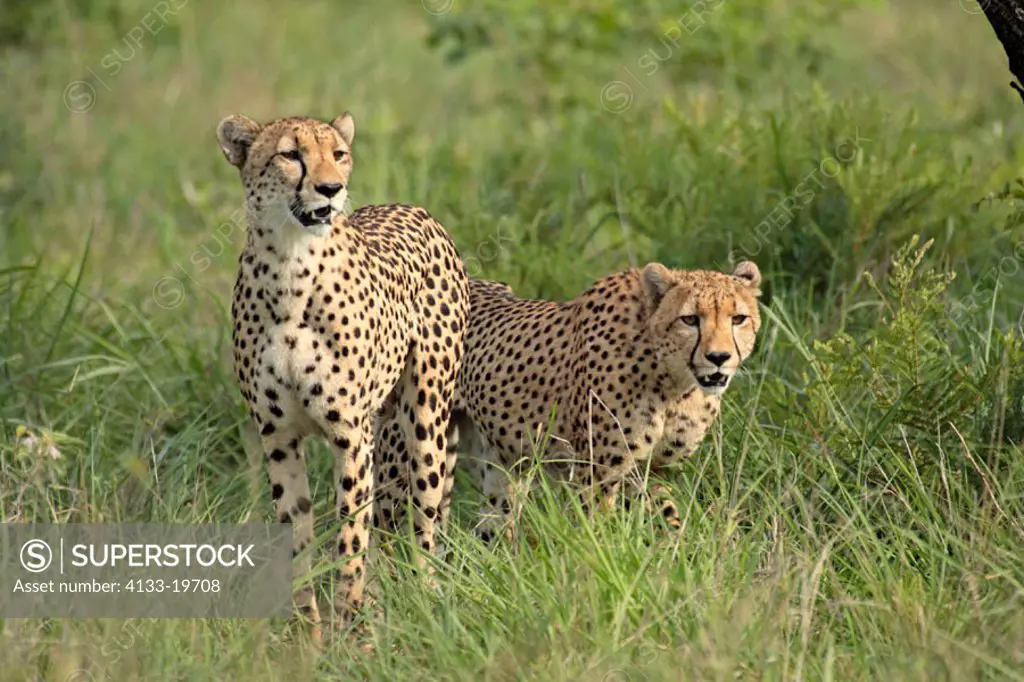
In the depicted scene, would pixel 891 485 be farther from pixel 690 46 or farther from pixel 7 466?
pixel 690 46

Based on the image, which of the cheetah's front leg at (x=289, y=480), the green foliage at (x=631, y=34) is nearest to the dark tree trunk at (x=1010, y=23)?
the cheetah's front leg at (x=289, y=480)

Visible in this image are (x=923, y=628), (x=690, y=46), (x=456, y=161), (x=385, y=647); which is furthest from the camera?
(x=690, y=46)

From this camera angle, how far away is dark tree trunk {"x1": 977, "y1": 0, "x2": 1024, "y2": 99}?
4738 millimetres

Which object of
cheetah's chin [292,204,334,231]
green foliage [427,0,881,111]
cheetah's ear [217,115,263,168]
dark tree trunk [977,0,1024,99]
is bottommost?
cheetah's chin [292,204,334,231]

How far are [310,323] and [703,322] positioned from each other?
1.13 metres

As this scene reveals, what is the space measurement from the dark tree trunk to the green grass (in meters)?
0.43

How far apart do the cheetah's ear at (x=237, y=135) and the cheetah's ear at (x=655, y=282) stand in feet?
4.04

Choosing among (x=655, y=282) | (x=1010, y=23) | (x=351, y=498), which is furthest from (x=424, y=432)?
(x=1010, y=23)

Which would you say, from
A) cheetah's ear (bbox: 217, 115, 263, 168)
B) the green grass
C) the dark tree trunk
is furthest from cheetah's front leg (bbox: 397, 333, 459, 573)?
the dark tree trunk

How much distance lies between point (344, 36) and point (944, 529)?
9290 millimetres

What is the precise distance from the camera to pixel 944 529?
14.4 ft

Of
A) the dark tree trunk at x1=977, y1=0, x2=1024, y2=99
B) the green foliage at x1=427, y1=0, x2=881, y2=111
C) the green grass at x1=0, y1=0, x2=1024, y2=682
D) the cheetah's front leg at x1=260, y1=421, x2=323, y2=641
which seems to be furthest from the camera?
the green foliage at x1=427, y1=0, x2=881, y2=111

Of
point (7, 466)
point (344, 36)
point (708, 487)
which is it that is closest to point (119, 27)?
point (344, 36)

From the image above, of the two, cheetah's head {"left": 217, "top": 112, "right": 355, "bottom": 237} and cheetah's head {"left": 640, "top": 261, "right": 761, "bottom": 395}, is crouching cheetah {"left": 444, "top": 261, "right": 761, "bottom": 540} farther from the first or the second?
cheetah's head {"left": 217, "top": 112, "right": 355, "bottom": 237}
